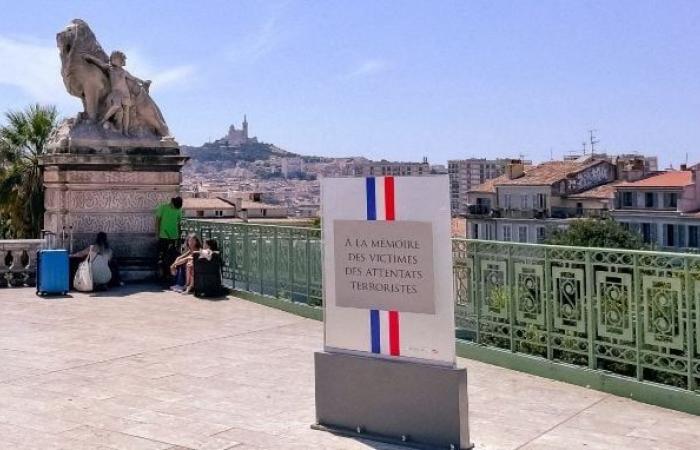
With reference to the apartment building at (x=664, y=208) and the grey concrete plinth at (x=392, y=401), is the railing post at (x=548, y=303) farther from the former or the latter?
the apartment building at (x=664, y=208)

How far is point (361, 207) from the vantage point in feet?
19.0

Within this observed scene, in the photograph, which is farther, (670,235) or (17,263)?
(670,235)

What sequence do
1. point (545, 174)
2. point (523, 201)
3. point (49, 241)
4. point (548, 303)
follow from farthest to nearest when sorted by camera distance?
point (545, 174) < point (523, 201) < point (49, 241) < point (548, 303)

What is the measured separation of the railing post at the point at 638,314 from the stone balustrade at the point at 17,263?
1025cm

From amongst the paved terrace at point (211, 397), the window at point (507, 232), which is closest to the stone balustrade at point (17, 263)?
the paved terrace at point (211, 397)

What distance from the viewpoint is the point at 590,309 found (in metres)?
6.98

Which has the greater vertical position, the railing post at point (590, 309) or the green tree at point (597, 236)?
the railing post at point (590, 309)

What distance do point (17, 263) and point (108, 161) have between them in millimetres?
2275

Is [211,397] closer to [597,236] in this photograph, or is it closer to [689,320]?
[689,320]

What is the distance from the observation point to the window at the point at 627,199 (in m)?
73.3

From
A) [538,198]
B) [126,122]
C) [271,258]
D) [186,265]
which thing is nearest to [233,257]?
[186,265]

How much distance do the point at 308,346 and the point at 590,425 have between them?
3639 millimetres

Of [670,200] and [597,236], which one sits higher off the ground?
[670,200]

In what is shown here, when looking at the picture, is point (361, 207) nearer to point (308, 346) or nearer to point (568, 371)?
point (568, 371)
